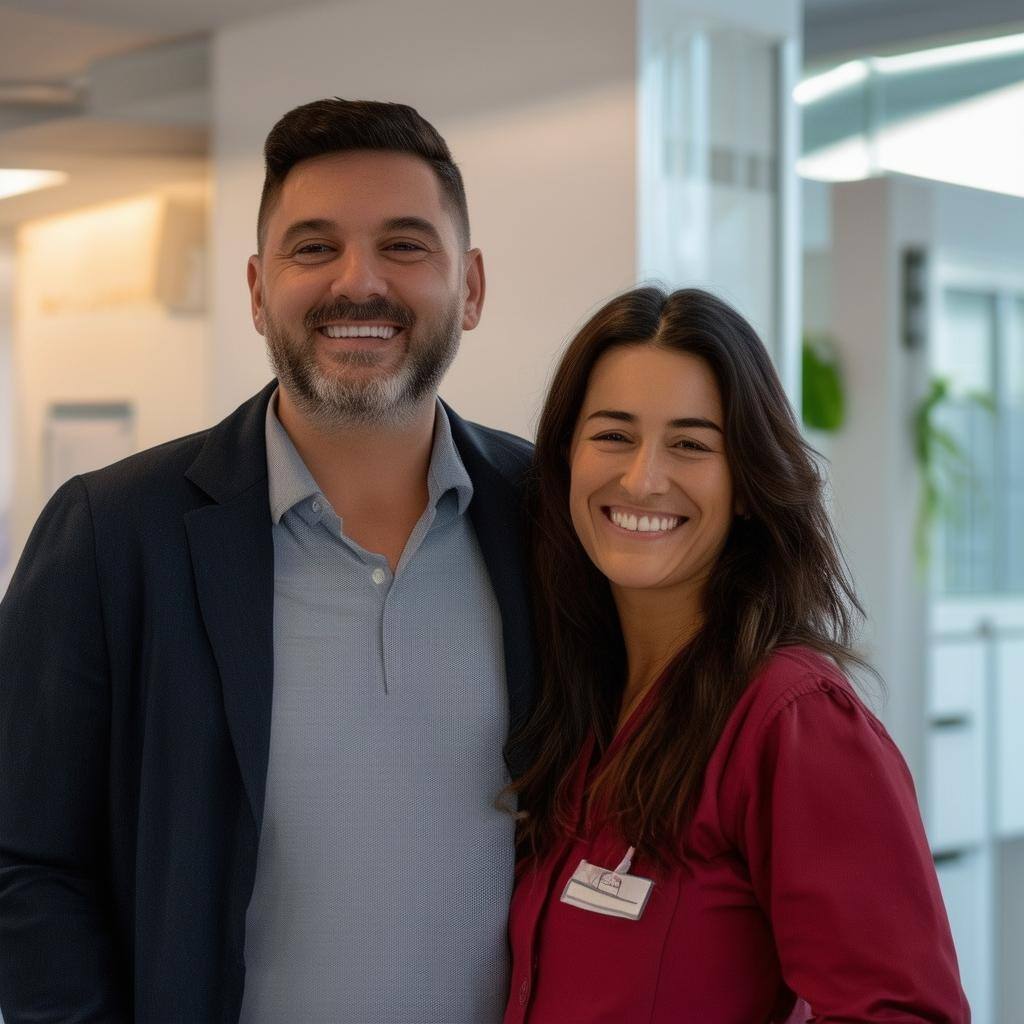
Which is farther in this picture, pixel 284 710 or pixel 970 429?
pixel 970 429

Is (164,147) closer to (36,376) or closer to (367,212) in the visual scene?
(36,376)

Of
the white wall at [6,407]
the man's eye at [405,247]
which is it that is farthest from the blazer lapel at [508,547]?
the white wall at [6,407]

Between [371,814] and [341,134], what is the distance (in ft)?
2.90

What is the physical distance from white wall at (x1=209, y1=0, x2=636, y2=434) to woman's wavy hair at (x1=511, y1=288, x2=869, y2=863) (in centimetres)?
114

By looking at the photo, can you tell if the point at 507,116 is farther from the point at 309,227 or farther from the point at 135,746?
the point at 135,746

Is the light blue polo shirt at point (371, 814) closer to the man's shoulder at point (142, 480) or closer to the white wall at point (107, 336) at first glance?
the man's shoulder at point (142, 480)

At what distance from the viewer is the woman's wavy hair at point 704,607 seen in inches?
70.9

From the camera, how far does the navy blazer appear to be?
1868 mm

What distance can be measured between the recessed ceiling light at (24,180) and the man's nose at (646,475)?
236cm

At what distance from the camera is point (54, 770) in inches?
74.8

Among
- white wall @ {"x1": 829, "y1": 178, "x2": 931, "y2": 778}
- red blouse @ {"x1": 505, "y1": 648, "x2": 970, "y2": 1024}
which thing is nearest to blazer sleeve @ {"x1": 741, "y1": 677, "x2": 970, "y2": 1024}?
red blouse @ {"x1": 505, "y1": 648, "x2": 970, "y2": 1024}

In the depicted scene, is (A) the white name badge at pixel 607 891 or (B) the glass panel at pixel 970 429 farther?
(B) the glass panel at pixel 970 429

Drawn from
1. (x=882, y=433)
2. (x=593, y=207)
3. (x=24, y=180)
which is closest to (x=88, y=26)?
(x=24, y=180)

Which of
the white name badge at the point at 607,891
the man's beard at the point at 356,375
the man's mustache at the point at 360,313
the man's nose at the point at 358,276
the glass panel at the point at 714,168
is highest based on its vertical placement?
the glass panel at the point at 714,168
